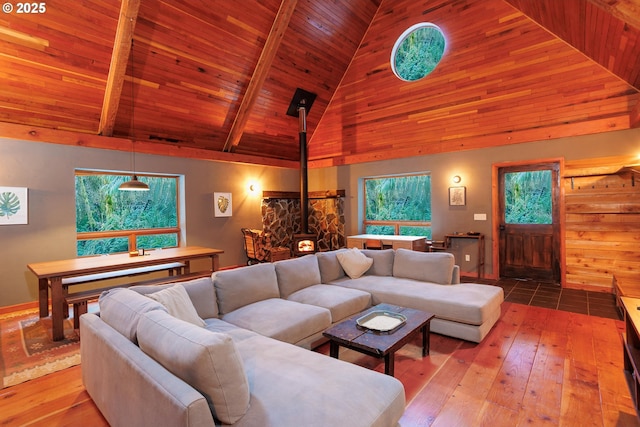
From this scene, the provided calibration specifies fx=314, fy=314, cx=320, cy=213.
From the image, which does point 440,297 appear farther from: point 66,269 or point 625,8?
point 66,269

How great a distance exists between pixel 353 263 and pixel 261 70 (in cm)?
383

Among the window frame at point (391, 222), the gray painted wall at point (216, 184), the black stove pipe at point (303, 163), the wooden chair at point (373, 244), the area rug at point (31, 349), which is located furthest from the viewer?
the black stove pipe at point (303, 163)

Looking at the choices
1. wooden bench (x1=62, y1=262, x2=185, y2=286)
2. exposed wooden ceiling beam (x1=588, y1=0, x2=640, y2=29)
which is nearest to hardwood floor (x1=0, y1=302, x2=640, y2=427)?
wooden bench (x1=62, y1=262, x2=185, y2=286)

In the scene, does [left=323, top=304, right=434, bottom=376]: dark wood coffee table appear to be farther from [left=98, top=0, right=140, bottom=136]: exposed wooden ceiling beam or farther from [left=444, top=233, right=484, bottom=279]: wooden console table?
[left=98, top=0, right=140, bottom=136]: exposed wooden ceiling beam

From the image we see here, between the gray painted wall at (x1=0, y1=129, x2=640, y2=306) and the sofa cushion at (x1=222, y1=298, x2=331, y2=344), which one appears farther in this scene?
the gray painted wall at (x1=0, y1=129, x2=640, y2=306)

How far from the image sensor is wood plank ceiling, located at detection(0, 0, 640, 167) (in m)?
4.10

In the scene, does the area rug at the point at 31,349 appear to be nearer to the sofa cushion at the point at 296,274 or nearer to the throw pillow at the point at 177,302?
the throw pillow at the point at 177,302

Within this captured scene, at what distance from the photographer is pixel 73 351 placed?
3.12 metres

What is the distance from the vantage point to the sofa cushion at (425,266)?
383cm

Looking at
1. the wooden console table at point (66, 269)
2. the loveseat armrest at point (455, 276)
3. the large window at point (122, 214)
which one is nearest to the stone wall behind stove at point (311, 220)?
the large window at point (122, 214)

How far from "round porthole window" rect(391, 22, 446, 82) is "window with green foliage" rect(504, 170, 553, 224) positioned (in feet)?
8.45

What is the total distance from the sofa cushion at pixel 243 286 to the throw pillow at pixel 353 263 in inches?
45.0

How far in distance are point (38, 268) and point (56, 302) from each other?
557mm

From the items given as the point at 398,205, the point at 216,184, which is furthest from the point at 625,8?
the point at 216,184
